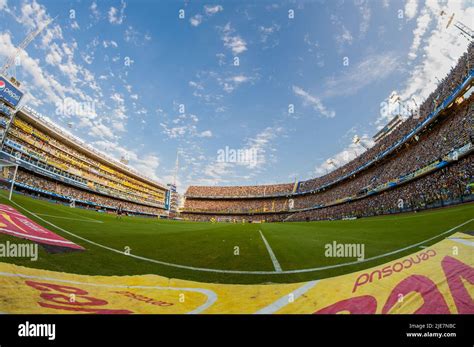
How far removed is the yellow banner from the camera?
259 centimetres

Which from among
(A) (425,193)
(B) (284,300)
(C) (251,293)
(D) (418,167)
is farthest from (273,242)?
(D) (418,167)

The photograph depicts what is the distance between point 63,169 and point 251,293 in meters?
65.3

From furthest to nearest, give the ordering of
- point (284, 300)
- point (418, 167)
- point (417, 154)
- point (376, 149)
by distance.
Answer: point (376, 149) < point (417, 154) < point (418, 167) < point (284, 300)

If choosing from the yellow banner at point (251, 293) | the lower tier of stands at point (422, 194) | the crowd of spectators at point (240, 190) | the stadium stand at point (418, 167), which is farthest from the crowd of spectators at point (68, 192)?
the lower tier of stands at point (422, 194)

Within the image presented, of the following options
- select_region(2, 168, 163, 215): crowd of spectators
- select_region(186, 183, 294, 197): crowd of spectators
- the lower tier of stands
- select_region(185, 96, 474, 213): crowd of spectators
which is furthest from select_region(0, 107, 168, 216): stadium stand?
select_region(185, 96, 474, 213): crowd of spectators

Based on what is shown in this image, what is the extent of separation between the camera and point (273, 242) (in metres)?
9.30

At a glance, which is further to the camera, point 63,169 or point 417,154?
point 63,169

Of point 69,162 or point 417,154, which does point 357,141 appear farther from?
point 69,162

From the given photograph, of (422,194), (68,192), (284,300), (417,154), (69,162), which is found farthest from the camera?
(69,162)

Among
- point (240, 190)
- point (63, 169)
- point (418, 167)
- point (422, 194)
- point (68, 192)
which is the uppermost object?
point (63, 169)

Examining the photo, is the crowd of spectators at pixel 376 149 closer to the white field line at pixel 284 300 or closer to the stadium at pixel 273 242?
the stadium at pixel 273 242

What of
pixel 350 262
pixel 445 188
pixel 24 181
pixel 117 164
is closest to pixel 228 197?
pixel 117 164

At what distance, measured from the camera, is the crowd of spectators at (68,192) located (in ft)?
130
